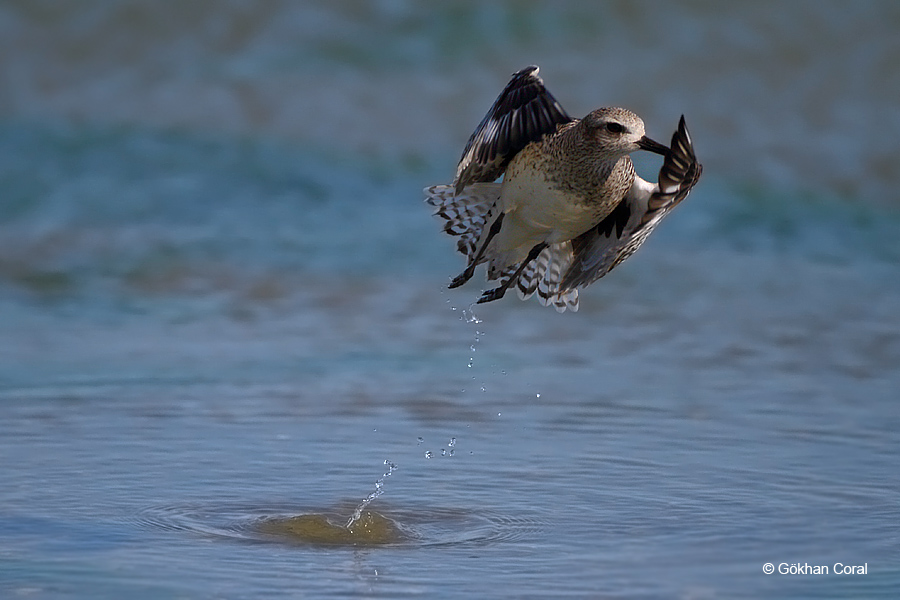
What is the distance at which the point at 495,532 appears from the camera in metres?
5.32

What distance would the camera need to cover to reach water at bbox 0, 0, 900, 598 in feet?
17.0

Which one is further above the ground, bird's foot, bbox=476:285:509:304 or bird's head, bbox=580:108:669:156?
bird's head, bbox=580:108:669:156

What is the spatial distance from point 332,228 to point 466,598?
599 centimetres

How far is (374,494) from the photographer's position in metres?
5.79

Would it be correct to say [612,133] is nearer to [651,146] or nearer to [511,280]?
[651,146]

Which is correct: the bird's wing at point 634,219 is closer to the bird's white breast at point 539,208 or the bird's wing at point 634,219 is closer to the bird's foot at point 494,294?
the bird's white breast at point 539,208

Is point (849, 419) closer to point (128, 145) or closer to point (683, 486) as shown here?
point (683, 486)

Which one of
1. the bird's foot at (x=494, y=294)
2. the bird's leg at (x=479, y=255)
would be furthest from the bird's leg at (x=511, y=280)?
the bird's leg at (x=479, y=255)

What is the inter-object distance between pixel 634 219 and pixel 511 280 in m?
0.74

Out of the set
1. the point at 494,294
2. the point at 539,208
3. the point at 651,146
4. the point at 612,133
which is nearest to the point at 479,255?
the point at 494,294

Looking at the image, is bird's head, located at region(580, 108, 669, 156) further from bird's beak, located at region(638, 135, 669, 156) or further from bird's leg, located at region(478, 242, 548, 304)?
bird's leg, located at region(478, 242, 548, 304)

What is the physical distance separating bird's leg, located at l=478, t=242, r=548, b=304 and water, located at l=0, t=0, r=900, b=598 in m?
0.69

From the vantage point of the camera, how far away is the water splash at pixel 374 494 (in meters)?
5.48

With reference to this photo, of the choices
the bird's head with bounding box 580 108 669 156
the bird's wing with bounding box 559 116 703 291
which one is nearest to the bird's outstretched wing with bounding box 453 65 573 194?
the bird's head with bounding box 580 108 669 156
